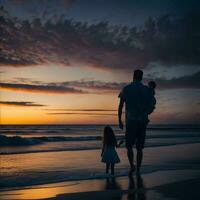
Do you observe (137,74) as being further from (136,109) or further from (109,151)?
(109,151)

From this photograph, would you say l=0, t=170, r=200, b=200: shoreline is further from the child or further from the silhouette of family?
the child

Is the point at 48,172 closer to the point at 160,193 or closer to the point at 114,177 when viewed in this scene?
the point at 114,177

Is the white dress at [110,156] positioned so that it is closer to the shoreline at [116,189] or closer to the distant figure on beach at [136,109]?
the distant figure on beach at [136,109]

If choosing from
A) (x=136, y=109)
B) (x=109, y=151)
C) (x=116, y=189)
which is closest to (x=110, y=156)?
(x=109, y=151)

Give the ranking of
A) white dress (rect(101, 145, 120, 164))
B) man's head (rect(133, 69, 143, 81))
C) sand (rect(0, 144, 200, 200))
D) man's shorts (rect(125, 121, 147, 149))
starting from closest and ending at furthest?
1. sand (rect(0, 144, 200, 200))
2. man's shorts (rect(125, 121, 147, 149))
3. man's head (rect(133, 69, 143, 81))
4. white dress (rect(101, 145, 120, 164))

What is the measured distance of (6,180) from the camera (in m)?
7.82

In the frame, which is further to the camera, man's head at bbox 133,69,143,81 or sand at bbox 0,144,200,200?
man's head at bbox 133,69,143,81

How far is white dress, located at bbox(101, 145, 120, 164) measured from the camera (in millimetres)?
9094

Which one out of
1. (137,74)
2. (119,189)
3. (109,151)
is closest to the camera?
(119,189)

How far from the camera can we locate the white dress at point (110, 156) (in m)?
9.09

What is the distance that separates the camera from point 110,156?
30.4 feet

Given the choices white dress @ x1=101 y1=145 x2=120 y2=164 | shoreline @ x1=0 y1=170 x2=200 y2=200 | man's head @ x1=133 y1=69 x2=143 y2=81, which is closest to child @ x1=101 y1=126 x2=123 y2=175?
white dress @ x1=101 y1=145 x2=120 y2=164

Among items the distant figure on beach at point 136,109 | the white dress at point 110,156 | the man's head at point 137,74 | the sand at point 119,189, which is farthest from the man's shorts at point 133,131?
the white dress at point 110,156

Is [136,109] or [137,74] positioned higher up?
[137,74]
